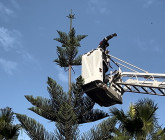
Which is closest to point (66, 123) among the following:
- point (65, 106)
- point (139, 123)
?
point (65, 106)

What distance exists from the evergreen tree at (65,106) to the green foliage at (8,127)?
1259mm

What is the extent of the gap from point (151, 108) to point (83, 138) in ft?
14.1

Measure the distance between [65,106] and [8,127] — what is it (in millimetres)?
2684

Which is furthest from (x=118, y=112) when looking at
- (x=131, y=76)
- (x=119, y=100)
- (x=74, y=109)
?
(x=131, y=76)

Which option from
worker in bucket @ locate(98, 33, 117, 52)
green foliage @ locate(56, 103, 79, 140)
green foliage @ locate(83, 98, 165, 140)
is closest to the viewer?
green foliage @ locate(83, 98, 165, 140)

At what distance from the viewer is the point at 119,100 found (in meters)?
17.9

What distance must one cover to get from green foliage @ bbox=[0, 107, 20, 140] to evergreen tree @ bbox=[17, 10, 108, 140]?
1.26 metres

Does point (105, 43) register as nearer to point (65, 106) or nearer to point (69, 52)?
point (69, 52)

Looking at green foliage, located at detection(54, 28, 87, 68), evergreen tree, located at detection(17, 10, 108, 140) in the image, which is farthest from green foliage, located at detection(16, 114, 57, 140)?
green foliage, located at detection(54, 28, 87, 68)

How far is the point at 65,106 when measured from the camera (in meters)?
14.9

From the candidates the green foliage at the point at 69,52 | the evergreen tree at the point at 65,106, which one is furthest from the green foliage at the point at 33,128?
the green foliage at the point at 69,52

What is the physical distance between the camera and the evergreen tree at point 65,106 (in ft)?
49.2

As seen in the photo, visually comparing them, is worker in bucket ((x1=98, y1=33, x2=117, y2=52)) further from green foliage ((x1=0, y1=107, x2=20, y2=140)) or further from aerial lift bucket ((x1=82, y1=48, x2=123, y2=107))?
green foliage ((x1=0, y1=107, x2=20, y2=140))

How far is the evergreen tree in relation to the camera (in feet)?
49.2
